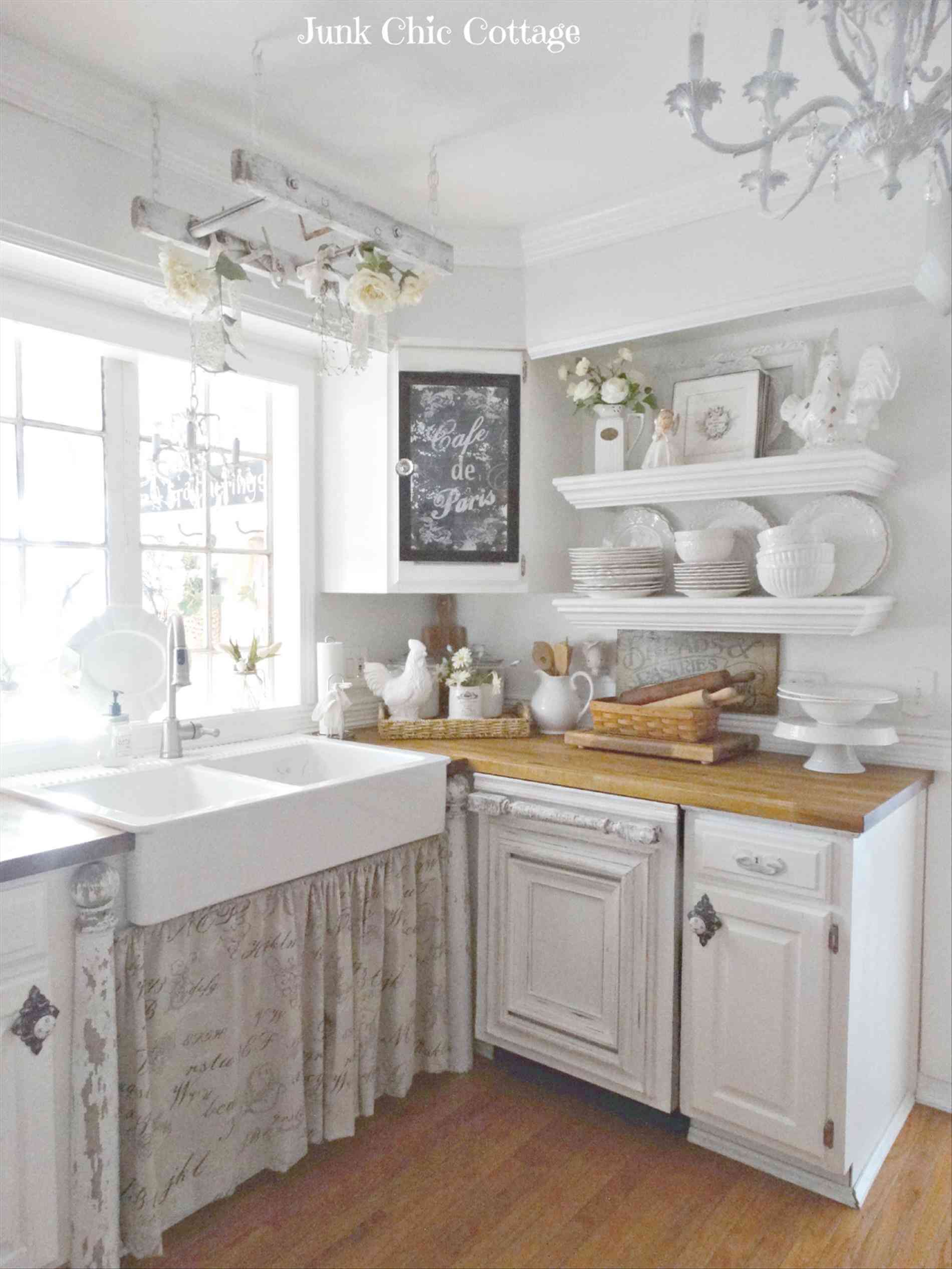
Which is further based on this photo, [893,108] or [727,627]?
[727,627]

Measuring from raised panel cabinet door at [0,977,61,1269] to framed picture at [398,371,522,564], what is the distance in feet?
5.35

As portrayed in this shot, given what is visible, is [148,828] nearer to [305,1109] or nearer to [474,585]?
[305,1109]

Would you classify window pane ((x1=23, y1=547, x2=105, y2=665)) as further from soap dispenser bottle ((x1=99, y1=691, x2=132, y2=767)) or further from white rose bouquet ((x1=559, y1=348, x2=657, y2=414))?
white rose bouquet ((x1=559, y1=348, x2=657, y2=414))

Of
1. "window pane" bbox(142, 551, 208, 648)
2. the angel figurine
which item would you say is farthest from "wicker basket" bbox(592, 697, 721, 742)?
"window pane" bbox(142, 551, 208, 648)

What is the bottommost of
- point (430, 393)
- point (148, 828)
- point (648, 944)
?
point (648, 944)

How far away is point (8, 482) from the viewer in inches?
87.4

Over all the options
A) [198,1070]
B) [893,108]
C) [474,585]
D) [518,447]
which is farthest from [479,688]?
[893,108]

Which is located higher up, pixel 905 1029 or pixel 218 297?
pixel 218 297

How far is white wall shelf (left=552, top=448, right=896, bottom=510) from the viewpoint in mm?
2232

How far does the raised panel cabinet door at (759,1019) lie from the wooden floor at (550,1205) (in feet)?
0.52

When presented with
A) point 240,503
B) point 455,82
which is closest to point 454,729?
point 240,503

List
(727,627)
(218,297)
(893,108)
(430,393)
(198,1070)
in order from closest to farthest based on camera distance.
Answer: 1. (893,108)
2. (198,1070)
3. (218,297)
4. (727,627)
5. (430,393)

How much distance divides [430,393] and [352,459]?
1.10ft

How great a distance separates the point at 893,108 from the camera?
1041mm
